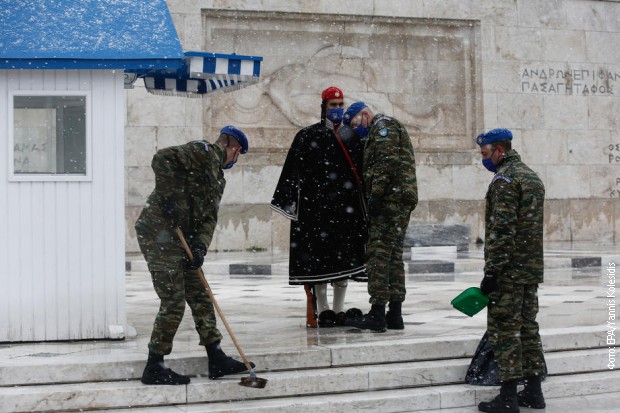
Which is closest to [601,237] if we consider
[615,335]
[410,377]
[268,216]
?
[268,216]

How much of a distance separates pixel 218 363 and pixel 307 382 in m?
0.60

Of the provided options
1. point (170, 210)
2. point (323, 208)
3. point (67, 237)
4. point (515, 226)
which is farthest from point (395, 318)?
point (67, 237)

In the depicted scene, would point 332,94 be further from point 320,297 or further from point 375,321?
point 375,321

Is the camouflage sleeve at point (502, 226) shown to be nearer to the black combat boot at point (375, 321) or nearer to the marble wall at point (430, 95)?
the black combat boot at point (375, 321)

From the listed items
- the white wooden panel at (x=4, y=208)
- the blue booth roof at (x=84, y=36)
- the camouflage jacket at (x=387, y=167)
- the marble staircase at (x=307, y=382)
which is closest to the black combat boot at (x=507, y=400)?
the marble staircase at (x=307, y=382)

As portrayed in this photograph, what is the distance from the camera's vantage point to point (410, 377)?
7.09 meters

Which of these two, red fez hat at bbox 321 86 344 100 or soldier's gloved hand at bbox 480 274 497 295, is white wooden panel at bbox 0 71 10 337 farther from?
soldier's gloved hand at bbox 480 274 497 295

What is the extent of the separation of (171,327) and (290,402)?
88cm

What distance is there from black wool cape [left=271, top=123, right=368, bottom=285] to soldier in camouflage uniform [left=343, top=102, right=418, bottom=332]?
41 cm

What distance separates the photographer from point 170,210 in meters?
6.61

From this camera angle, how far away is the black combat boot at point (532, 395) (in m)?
6.77

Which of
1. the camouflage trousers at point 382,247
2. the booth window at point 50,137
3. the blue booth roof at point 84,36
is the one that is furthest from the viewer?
the camouflage trousers at point 382,247

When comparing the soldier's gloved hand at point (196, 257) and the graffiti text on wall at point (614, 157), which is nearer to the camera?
the soldier's gloved hand at point (196, 257)

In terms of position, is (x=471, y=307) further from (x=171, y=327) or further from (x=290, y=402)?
(x=171, y=327)
